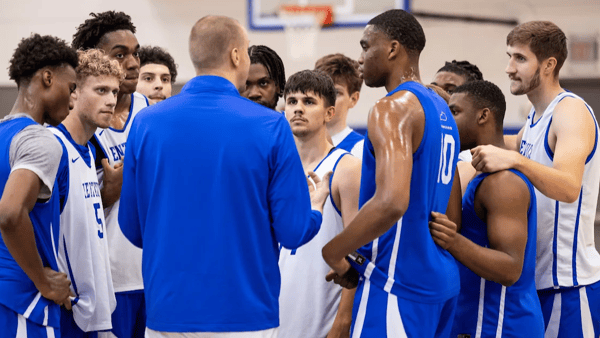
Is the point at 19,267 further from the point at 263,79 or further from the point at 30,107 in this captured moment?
the point at 263,79

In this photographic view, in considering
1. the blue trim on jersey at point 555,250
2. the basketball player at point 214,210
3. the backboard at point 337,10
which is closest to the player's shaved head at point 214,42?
the basketball player at point 214,210

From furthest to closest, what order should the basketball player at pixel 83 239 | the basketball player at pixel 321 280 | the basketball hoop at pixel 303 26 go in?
the basketball hoop at pixel 303 26 → the basketball player at pixel 321 280 → the basketball player at pixel 83 239

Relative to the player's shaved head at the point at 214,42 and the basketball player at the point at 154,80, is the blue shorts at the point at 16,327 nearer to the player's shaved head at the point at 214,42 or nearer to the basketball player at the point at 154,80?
the player's shaved head at the point at 214,42

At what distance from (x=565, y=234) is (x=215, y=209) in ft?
6.47

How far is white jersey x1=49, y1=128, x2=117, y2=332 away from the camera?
124 inches

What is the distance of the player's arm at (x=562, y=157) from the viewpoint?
119 inches

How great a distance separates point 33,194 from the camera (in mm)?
2807

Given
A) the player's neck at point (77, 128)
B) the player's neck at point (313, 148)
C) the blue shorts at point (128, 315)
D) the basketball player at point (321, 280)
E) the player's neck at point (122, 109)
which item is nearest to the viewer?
the basketball player at point (321, 280)

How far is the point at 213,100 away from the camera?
8.71 feet

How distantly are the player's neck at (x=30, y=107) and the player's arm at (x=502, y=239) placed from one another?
193 cm

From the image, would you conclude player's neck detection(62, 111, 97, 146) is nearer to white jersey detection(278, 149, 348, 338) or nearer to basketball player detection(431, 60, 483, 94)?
white jersey detection(278, 149, 348, 338)

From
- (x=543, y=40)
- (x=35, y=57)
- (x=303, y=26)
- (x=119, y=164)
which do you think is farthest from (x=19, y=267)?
(x=303, y=26)

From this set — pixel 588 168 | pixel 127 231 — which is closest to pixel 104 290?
pixel 127 231

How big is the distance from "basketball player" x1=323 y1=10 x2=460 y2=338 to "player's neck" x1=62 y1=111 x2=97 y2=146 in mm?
1655
